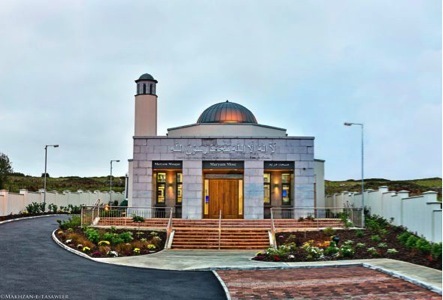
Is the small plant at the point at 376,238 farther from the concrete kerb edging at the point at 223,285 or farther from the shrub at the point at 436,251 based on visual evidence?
the concrete kerb edging at the point at 223,285

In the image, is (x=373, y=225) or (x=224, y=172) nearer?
(x=373, y=225)

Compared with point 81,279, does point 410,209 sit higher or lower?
higher

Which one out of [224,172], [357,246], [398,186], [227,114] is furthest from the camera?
[398,186]

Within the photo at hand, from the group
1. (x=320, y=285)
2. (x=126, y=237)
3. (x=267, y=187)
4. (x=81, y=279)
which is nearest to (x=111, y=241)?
(x=126, y=237)

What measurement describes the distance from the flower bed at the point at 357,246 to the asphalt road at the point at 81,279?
5658 mm

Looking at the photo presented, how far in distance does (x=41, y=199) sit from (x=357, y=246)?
32.0 m

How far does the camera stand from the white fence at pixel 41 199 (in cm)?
3706

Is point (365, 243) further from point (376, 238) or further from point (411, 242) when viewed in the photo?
point (411, 242)

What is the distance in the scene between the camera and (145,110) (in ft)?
153

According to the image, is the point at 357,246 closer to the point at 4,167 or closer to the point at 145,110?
the point at 145,110

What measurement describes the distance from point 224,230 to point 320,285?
48.7 feet

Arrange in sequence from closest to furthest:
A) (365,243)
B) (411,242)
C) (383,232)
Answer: (411,242) < (365,243) < (383,232)

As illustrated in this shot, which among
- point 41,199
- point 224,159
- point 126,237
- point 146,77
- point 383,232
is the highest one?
point 146,77

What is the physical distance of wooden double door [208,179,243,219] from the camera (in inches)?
1457
